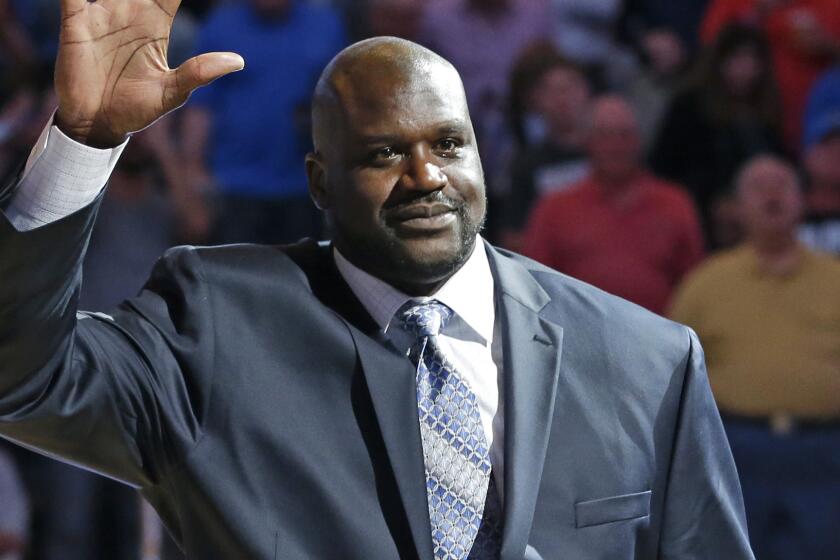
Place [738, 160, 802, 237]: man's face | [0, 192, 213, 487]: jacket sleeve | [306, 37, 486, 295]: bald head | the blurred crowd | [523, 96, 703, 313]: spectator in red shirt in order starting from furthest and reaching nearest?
[523, 96, 703, 313]: spectator in red shirt → [738, 160, 802, 237]: man's face → the blurred crowd → [306, 37, 486, 295]: bald head → [0, 192, 213, 487]: jacket sleeve

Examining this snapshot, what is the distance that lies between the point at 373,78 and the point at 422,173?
188 millimetres

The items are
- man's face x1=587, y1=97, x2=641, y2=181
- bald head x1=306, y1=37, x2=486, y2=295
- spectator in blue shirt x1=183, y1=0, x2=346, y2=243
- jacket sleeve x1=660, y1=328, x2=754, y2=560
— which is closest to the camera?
bald head x1=306, y1=37, x2=486, y2=295

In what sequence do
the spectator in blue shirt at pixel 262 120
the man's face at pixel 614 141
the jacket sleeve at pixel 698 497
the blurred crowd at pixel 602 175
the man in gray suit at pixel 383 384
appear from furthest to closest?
1. the spectator in blue shirt at pixel 262 120
2. the man's face at pixel 614 141
3. the blurred crowd at pixel 602 175
4. the jacket sleeve at pixel 698 497
5. the man in gray suit at pixel 383 384

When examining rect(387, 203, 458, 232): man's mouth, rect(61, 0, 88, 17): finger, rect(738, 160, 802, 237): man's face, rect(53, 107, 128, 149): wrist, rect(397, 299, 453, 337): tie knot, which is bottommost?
rect(738, 160, 802, 237): man's face

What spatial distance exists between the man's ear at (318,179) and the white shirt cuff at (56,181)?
55cm

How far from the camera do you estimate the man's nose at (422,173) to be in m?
2.48

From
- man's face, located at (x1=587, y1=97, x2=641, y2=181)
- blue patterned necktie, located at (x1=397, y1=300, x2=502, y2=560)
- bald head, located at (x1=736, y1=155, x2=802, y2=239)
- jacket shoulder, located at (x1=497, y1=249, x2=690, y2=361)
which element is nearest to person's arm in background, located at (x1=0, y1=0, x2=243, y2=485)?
blue patterned necktie, located at (x1=397, y1=300, x2=502, y2=560)

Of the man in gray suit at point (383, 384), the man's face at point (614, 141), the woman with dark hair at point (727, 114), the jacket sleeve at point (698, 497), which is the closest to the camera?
the man in gray suit at point (383, 384)

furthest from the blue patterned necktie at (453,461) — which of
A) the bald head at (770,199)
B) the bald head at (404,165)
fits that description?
the bald head at (770,199)

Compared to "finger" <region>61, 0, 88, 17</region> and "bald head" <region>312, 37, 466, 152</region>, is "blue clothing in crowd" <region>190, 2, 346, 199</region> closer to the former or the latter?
"bald head" <region>312, 37, 466, 152</region>

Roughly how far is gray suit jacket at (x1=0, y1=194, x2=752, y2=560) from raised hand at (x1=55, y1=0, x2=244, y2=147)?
234mm

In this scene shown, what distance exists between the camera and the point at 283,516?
242cm

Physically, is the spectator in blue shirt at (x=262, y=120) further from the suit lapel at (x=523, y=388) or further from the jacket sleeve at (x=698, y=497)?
the jacket sleeve at (x=698, y=497)

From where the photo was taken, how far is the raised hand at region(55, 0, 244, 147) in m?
2.18
